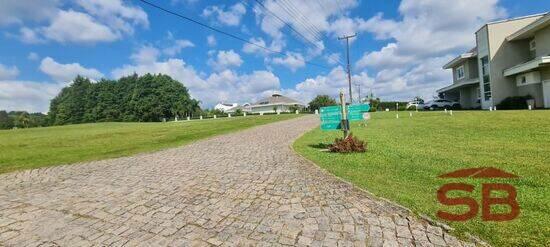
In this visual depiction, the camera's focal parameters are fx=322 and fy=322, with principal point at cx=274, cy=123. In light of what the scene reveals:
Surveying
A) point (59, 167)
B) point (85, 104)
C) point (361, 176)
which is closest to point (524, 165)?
point (361, 176)

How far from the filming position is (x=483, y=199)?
5051 millimetres

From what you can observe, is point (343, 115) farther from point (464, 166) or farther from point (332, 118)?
point (464, 166)

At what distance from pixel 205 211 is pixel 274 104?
93.0 m

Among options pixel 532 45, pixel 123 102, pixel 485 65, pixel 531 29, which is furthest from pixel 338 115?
pixel 123 102

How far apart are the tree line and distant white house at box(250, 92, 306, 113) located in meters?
19.9

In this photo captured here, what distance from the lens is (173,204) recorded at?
18.8ft

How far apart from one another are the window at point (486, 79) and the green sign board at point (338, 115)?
29.3 m

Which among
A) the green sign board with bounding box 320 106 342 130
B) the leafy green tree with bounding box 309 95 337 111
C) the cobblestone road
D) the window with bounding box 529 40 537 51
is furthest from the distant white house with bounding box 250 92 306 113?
the cobblestone road

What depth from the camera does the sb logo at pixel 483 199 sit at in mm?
4410

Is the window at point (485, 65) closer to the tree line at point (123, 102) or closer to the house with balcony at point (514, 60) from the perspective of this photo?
the house with balcony at point (514, 60)

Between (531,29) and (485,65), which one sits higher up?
(531,29)

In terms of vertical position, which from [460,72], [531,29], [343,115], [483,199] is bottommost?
[483,199]

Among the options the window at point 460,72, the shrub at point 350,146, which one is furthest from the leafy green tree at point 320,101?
the shrub at point 350,146

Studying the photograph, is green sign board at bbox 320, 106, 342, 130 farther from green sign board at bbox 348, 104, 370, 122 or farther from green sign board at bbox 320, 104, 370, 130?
green sign board at bbox 348, 104, 370, 122
